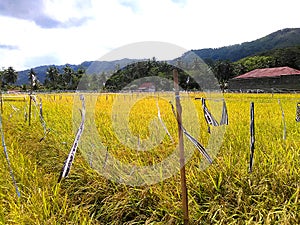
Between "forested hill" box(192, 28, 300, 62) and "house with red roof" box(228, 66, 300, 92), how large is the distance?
90.4m

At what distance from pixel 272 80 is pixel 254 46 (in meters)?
112

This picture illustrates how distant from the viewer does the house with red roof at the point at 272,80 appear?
31234 mm

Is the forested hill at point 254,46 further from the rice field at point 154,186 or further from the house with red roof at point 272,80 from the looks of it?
the rice field at point 154,186

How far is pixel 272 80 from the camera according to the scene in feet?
108

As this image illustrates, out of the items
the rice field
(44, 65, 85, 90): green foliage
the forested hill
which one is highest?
the forested hill

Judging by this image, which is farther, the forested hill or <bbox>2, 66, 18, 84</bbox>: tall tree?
the forested hill

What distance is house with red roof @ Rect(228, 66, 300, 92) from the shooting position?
31.2 metres

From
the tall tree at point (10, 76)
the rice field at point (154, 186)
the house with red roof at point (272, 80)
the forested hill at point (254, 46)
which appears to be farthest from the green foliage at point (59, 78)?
the forested hill at point (254, 46)

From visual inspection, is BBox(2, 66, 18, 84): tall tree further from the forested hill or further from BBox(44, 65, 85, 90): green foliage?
the forested hill

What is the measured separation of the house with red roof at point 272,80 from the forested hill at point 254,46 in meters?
90.4

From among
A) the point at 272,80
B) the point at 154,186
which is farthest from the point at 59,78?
the point at 154,186

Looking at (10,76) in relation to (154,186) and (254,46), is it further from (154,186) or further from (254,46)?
(254,46)

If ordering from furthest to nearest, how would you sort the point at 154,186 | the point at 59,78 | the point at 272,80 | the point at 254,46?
1. the point at 254,46
2. the point at 59,78
3. the point at 272,80
4. the point at 154,186

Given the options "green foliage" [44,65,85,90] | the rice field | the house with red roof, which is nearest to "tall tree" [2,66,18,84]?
"green foliage" [44,65,85,90]
